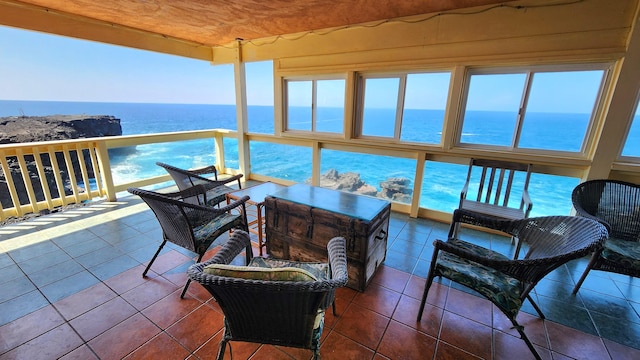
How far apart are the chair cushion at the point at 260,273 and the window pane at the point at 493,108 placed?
3.01 meters

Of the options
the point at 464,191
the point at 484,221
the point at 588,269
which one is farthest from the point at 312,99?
the point at 588,269

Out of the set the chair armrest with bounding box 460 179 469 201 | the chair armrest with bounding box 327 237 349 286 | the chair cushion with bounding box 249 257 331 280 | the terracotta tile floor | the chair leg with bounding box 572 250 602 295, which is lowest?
the terracotta tile floor

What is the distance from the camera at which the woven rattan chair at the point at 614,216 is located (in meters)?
1.83

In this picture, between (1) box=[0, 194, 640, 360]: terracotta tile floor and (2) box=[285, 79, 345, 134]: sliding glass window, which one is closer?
(1) box=[0, 194, 640, 360]: terracotta tile floor

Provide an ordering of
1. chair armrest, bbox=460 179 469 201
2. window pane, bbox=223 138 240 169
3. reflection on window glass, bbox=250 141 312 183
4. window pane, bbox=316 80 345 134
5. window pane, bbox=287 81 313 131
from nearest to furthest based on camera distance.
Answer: chair armrest, bbox=460 179 469 201 < window pane, bbox=316 80 345 134 < window pane, bbox=287 81 313 131 < reflection on window glass, bbox=250 141 312 183 < window pane, bbox=223 138 240 169

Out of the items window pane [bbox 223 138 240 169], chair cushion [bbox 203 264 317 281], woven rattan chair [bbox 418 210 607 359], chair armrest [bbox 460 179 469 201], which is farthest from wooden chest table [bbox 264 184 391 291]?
window pane [bbox 223 138 240 169]

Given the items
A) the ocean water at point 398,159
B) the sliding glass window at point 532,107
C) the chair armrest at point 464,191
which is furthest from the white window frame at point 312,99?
the chair armrest at point 464,191

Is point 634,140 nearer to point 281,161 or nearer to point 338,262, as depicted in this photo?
point 338,262

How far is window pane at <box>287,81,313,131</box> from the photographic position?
4109 millimetres

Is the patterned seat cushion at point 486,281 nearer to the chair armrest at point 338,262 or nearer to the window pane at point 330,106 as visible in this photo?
the chair armrest at point 338,262

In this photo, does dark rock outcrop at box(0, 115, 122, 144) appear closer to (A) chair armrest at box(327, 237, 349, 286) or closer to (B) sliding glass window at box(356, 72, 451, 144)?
(B) sliding glass window at box(356, 72, 451, 144)

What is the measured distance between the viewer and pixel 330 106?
12.9 feet

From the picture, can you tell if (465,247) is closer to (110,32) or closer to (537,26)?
(537,26)

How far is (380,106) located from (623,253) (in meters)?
2.73
